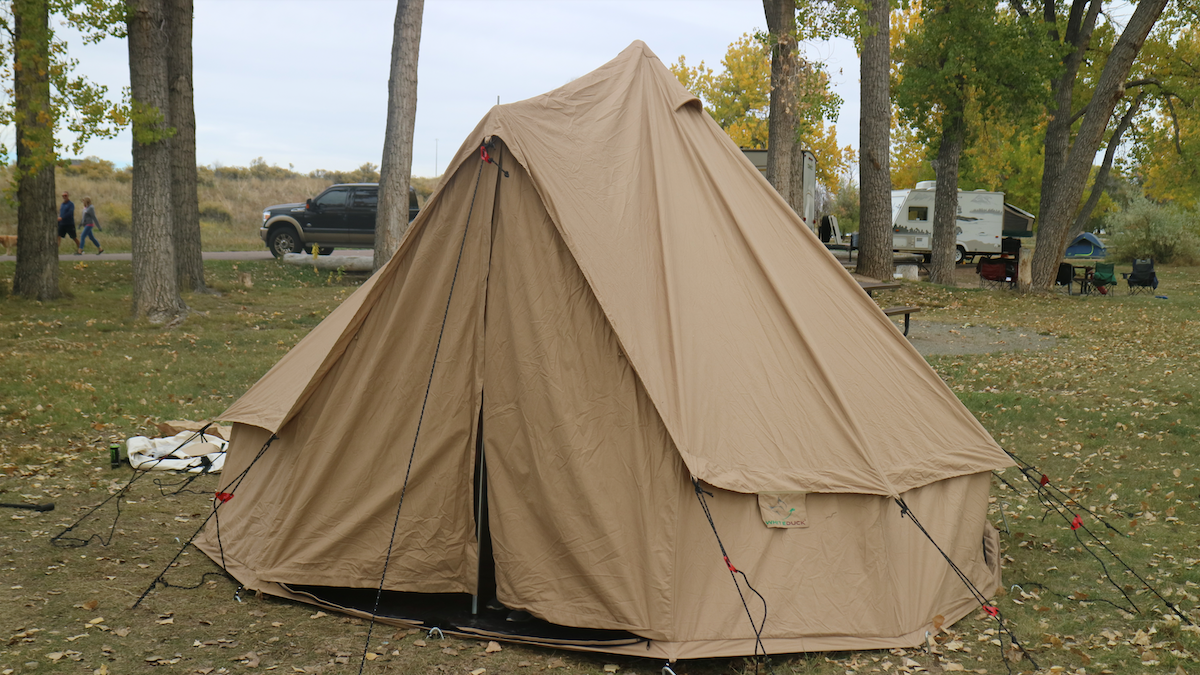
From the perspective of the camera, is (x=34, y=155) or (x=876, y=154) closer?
(x=34, y=155)

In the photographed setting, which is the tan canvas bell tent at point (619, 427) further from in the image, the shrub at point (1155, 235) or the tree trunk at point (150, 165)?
the shrub at point (1155, 235)

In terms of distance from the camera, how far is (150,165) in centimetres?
1231

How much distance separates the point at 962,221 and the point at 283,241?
2244 centimetres

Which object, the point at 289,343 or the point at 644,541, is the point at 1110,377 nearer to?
the point at 644,541

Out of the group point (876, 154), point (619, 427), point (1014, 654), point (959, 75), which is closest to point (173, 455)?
point (619, 427)

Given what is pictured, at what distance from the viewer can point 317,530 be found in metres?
4.51

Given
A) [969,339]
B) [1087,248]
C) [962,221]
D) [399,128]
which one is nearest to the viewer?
[969,339]

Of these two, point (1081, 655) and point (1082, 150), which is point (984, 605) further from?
point (1082, 150)

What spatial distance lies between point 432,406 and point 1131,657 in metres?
3.41

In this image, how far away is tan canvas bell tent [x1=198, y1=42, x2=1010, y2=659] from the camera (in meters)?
3.96

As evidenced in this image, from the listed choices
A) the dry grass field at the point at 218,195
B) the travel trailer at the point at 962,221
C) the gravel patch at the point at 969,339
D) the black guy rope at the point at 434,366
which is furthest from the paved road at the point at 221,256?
the travel trailer at the point at 962,221

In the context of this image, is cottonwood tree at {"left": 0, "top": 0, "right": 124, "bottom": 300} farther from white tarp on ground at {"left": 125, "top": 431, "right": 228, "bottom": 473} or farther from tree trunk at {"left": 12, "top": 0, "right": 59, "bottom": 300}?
white tarp on ground at {"left": 125, "top": 431, "right": 228, "bottom": 473}

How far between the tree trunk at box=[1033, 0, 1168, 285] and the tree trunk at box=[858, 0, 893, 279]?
3.89m

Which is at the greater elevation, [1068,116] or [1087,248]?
[1068,116]
